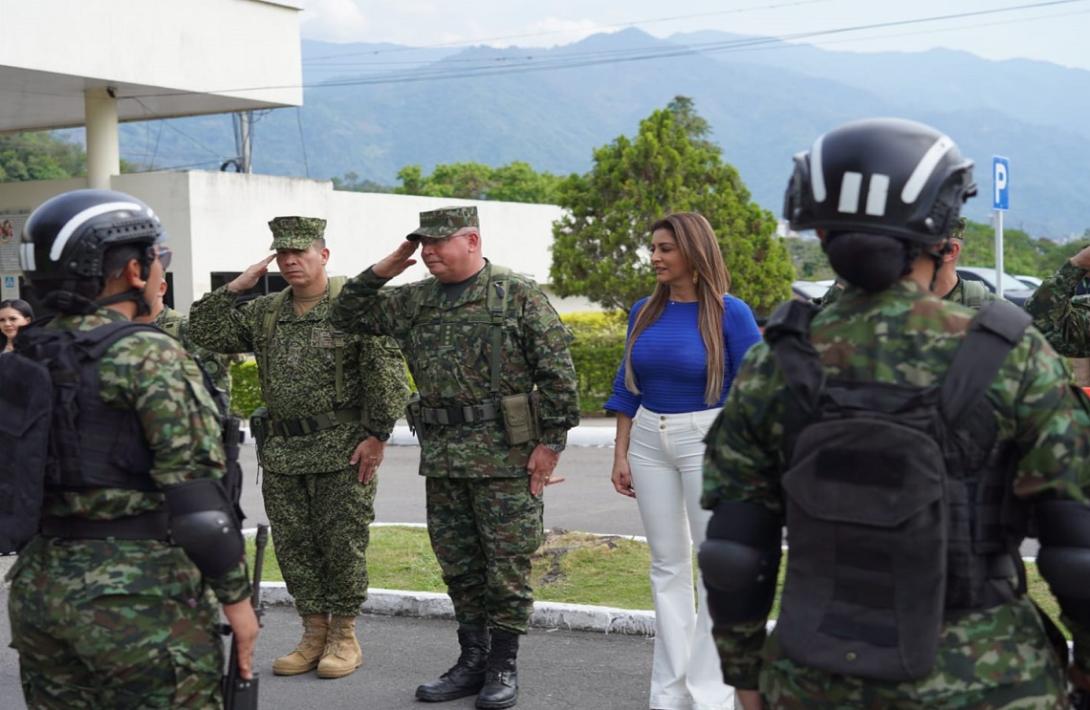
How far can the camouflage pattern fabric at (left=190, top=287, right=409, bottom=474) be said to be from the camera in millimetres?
6082

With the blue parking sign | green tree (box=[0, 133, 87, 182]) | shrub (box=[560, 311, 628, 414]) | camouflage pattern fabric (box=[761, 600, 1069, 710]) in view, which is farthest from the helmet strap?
green tree (box=[0, 133, 87, 182])

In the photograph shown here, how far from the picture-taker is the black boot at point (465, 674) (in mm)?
5684

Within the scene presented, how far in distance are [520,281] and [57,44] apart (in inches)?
603

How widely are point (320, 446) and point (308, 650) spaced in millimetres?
1025

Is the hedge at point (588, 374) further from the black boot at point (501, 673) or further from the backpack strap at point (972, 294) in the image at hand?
the backpack strap at point (972, 294)

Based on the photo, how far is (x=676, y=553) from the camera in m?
5.23

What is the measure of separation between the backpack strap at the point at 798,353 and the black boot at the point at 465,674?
344 cm

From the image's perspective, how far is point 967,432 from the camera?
2.44 meters

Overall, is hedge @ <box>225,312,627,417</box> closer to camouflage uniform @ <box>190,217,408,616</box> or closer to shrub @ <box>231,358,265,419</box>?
shrub @ <box>231,358,265,419</box>

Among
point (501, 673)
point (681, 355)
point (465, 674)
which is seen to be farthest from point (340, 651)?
point (681, 355)

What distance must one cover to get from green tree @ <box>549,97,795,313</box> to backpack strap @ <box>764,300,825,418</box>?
713 inches

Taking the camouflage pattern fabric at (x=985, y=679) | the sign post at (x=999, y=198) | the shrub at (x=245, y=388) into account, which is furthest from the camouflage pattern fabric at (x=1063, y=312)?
the shrub at (x=245, y=388)

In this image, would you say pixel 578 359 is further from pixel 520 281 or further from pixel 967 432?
pixel 967 432

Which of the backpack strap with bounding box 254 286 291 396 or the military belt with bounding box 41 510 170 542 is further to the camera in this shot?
the backpack strap with bounding box 254 286 291 396
